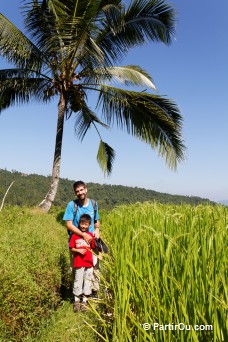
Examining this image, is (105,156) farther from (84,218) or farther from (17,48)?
(84,218)

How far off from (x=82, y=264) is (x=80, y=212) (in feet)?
1.71

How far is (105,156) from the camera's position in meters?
10.3

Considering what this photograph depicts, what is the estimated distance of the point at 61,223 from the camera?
872cm

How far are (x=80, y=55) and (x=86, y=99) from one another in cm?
174

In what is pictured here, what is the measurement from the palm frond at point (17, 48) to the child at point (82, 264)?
540 centimetres

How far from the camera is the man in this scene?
352 centimetres

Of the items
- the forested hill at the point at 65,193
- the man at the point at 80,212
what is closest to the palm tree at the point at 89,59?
the man at the point at 80,212

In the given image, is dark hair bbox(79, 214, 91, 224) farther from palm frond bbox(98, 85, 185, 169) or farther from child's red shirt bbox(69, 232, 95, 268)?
palm frond bbox(98, 85, 185, 169)

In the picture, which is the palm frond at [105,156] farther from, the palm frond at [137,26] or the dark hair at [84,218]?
the dark hair at [84,218]

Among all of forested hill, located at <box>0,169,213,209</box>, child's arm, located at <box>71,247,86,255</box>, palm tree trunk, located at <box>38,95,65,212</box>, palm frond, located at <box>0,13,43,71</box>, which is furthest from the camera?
forested hill, located at <box>0,169,213,209</box>

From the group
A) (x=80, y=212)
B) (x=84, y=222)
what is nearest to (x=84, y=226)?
(x=84, y=222)

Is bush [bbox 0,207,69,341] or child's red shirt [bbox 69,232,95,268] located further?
child's red shirt [bbox 69,232,95,268]

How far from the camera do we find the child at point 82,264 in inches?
135

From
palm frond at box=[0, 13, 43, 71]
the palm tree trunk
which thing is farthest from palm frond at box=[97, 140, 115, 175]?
palm frond at box=[0, 13, 43, 71]
